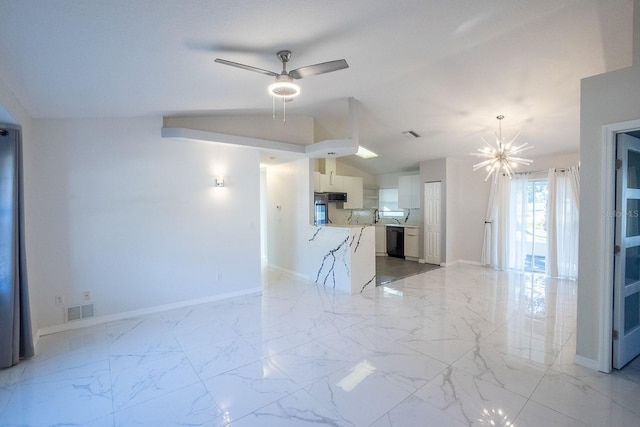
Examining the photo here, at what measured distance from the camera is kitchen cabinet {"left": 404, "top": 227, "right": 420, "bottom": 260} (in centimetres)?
773

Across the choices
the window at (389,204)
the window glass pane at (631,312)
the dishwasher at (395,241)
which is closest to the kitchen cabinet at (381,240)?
the dishwasher at (395,241)

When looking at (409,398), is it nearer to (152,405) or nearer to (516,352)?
(516,352)

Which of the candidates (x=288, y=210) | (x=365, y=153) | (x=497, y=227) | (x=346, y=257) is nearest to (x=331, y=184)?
(x=365, y=153)

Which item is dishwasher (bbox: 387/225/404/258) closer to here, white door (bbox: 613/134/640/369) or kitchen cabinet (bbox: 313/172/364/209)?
kitchen cabinet (bbox: 313/172/364/209)

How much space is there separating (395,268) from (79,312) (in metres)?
5.85

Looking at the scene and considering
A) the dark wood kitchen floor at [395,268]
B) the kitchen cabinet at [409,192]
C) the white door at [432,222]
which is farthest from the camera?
the kitchen cabinet at [409,192]

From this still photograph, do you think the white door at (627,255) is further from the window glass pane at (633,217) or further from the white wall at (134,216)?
the white wall at (134,216)

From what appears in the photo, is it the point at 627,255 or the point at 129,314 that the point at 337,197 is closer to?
the point at 129,314

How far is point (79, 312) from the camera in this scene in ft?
11.7

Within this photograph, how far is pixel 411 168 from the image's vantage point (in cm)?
837

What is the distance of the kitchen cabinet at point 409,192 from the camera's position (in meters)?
8.02

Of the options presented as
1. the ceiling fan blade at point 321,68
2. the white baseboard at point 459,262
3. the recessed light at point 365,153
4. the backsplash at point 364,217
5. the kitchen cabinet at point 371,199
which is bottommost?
the white baseboard at point 459,262

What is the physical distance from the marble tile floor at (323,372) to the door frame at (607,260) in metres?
0.21

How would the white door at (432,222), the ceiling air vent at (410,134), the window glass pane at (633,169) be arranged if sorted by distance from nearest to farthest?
the window glass pane at (633,169) < the ceiling air vent at (410,134) < the white door at (432,222)
